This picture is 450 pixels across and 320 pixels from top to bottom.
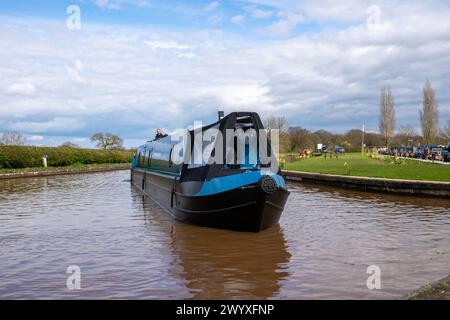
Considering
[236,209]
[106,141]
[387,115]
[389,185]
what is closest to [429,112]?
[387,115]

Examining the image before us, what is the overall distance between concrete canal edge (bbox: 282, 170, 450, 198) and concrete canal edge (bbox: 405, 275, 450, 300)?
39.6 feet

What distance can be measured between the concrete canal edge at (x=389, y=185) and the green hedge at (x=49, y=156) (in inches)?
941

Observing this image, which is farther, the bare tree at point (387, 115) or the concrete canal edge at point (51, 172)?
the bare tree at point (387, 115)

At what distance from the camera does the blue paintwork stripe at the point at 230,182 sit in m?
9.40

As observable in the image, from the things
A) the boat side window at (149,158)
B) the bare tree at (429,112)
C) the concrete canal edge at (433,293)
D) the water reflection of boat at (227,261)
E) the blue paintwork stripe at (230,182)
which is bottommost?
the water reflection of boat at (227,261)

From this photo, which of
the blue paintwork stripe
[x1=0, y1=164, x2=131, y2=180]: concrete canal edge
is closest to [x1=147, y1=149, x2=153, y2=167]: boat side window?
the blue paintwork stripe

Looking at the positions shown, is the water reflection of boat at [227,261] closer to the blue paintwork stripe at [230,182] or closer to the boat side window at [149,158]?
the blue paintwork stripe at [230,182]

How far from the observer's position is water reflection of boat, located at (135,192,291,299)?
6.20 meters

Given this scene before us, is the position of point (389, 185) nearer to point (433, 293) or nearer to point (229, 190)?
point (229, 190)

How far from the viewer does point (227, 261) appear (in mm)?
7711

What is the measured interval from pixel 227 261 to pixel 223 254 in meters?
0.50

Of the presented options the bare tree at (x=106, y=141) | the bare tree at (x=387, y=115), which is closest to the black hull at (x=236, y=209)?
the bare tree at (x=387, y=115)
